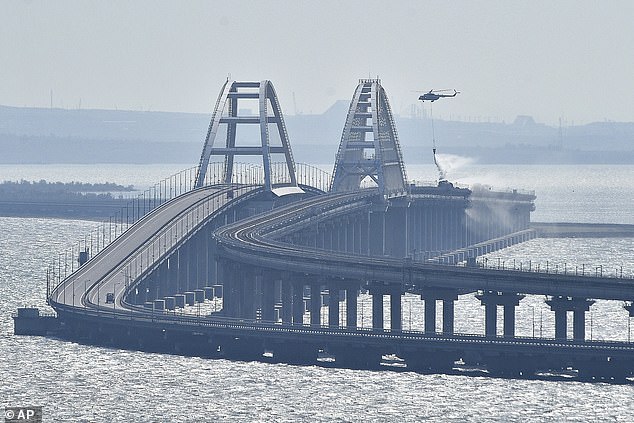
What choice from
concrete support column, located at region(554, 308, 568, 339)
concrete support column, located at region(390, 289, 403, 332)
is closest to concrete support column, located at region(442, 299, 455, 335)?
concrete support column, located at region(390, 289, 403, 332)

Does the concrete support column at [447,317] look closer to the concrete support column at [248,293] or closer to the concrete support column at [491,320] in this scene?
the concrete support column at [491,320]

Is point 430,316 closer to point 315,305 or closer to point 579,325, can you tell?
point 579,325

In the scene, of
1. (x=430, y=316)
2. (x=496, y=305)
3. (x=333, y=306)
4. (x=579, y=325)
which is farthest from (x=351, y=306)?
(x=579, y=325)

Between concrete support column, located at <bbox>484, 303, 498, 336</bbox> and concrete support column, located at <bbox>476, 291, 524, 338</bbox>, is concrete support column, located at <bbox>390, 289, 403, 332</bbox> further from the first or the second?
concrete support column, located at <bbox>484, 303, 498, 336</bbox>

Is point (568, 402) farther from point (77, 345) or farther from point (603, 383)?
point (77, 345)

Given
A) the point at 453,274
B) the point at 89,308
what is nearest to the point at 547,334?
the point at 453,274

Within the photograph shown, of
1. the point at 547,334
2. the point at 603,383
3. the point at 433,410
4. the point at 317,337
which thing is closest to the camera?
the point at 433,410

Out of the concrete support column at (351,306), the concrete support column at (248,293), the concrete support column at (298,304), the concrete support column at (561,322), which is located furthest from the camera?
the concrete support column at (248,293)

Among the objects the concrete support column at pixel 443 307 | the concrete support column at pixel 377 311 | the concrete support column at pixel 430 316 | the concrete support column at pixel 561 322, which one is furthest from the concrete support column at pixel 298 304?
the concrete support column at pixel 561 322
